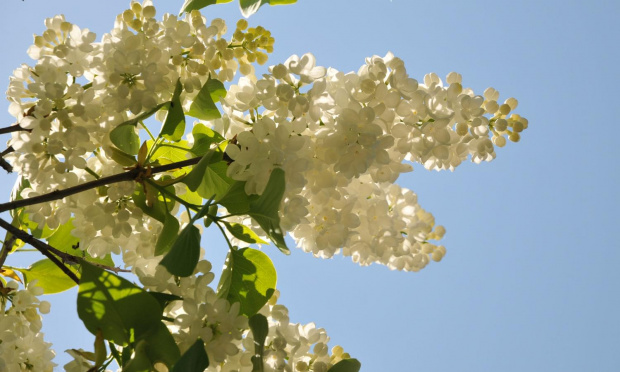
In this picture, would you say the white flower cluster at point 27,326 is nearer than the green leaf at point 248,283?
No

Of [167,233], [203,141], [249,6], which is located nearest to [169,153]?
[203,141]

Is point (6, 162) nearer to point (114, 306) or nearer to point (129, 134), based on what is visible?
point (129, 134)

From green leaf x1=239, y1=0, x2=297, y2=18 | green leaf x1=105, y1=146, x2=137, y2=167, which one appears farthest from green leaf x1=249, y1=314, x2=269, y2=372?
green leaf x1=239, y1=0, x2=297, y2=18

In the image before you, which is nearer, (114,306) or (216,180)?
(114,306)

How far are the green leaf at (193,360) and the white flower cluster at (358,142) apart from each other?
0.88 ft

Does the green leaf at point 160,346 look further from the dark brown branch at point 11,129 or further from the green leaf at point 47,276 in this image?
the green leaf at point 47,276

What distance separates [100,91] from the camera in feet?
3.79

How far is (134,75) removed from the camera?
110cm

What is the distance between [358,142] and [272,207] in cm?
18

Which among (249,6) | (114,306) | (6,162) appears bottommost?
(114,306)

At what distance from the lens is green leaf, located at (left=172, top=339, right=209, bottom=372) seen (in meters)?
0.83

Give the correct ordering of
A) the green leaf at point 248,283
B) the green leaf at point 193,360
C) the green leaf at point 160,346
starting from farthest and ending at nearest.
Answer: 1. the green leaf at point 248,283
2. the green leaf at point 160,346
3. the green leaf at point 193,360

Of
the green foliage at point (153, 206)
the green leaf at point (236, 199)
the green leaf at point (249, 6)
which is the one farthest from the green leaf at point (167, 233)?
the green leaf at point (249, 6)

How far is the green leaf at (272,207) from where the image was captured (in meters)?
0.95
